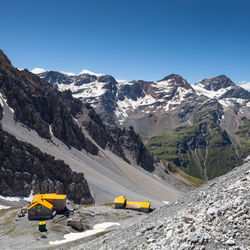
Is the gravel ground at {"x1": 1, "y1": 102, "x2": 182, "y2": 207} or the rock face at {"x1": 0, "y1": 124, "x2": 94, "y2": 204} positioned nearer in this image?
the rock face at {"x1": 0, "y1": 124, "x2": 94, "y2": 204}

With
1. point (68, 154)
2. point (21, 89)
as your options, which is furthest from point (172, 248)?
point (21, 89)

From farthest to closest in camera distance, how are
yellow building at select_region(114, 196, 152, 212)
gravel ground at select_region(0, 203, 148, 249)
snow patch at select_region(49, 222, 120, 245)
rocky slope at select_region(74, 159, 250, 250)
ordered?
yellow building at select_region(114, 196, 152, 212) < snow patch at select_region(49, 222, 120, 245) < gravel ground at select_region(0, 203, 148, 249) < rocky slope at select_region(74, 159, 250, 250)

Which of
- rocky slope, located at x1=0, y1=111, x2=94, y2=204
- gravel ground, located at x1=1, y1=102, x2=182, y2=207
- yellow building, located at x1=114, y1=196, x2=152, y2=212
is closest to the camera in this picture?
yellow building, located at x1=114, y1=196, x2=152, y2=212

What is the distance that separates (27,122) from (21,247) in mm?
142020

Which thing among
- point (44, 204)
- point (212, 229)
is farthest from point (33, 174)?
point (212, 229)

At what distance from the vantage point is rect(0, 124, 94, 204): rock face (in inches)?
4545

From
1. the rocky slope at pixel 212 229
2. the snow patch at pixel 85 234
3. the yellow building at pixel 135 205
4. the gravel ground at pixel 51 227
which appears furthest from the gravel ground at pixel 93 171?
the rocky slope at pixel 212 229

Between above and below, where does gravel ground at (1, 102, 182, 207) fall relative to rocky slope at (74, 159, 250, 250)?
below

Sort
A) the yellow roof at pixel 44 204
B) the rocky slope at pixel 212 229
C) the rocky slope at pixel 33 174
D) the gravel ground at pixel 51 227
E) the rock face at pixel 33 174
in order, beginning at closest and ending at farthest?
the rocky slope at pixel 212 229
the gravel ground at pixel 51 227
the yellow roof at pixel 44 204
the rocky slope at pixel 33 174
the rock face at pixel 33 174

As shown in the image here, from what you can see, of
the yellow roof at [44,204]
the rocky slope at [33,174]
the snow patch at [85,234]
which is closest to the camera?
the snow patch at [85,234]

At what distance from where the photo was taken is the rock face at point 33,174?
115 m

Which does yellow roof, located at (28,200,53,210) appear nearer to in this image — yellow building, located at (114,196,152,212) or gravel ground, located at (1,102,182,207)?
→ yellow building, located at (114,196,152,212)

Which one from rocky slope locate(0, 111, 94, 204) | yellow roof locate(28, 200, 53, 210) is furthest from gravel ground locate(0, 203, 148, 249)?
rocky slope locate(0, 111, 94, 204)

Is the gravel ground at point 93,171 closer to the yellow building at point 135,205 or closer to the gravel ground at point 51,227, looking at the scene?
the yellow building at point 135,205
